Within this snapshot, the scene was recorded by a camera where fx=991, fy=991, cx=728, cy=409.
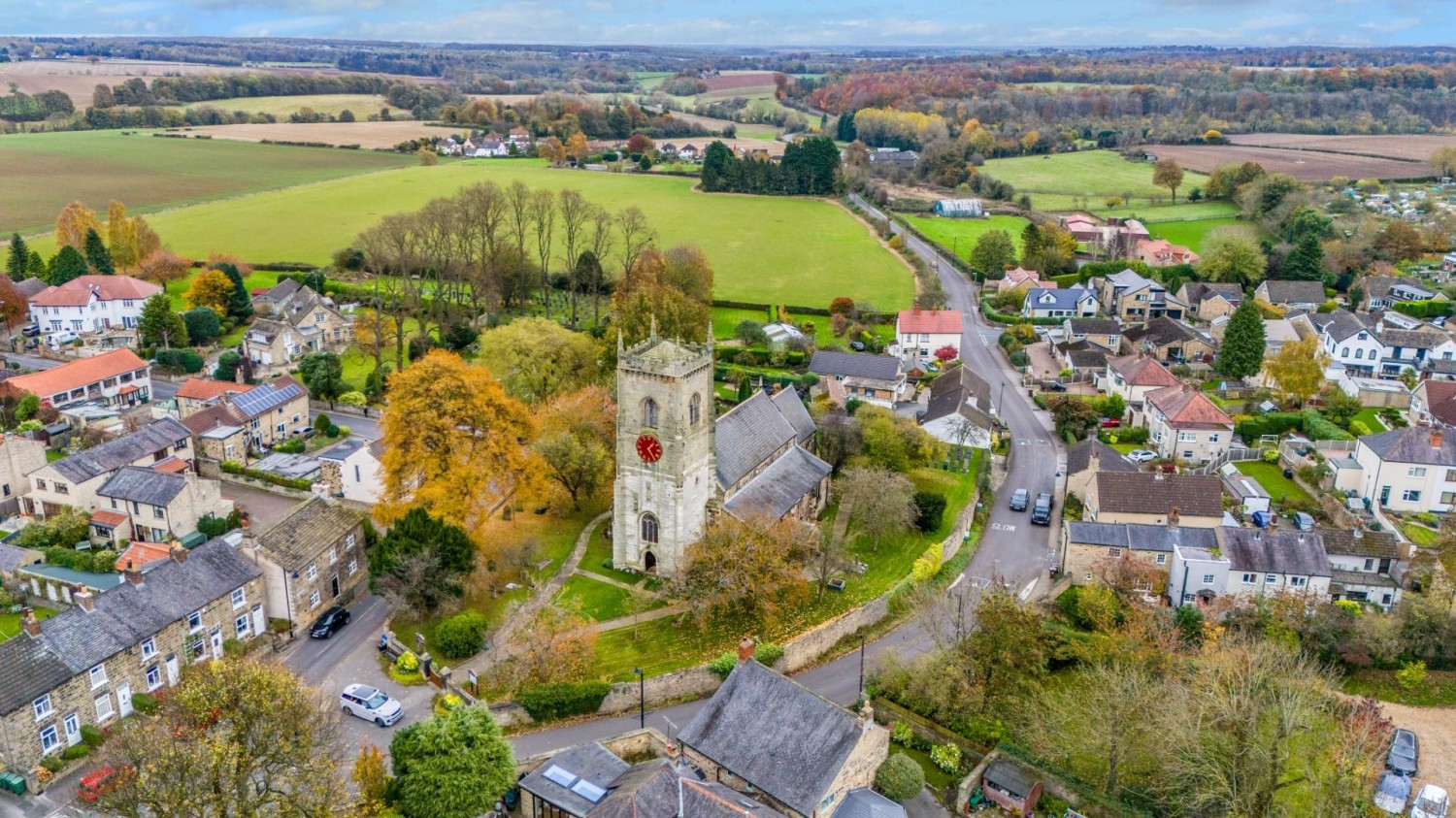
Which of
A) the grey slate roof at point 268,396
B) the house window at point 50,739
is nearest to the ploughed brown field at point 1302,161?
the grey slate roof at point 268,396

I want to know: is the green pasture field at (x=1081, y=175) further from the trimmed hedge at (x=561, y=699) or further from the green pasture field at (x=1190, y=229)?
the trimmed hedge at (x=561, y=699)

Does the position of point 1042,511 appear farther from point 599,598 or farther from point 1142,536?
point 599,598

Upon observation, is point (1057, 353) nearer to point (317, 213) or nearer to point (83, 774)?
point (83, 774)

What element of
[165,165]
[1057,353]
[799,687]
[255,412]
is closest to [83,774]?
[799,687]

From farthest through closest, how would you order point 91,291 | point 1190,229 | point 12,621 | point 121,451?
point 1190,229 → point 91,291 → point 121,451 → point 12,621

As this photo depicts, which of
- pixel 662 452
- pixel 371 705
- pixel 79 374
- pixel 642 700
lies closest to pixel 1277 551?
pixel 662 452

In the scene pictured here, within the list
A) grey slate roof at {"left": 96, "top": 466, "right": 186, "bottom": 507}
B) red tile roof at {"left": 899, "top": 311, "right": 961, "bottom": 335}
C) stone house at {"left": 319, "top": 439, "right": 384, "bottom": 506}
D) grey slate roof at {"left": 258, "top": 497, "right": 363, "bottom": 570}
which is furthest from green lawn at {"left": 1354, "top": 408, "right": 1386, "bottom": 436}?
grey slate roof at {"left": 96, "top": 466, "right": 186, "bottom": 507}
